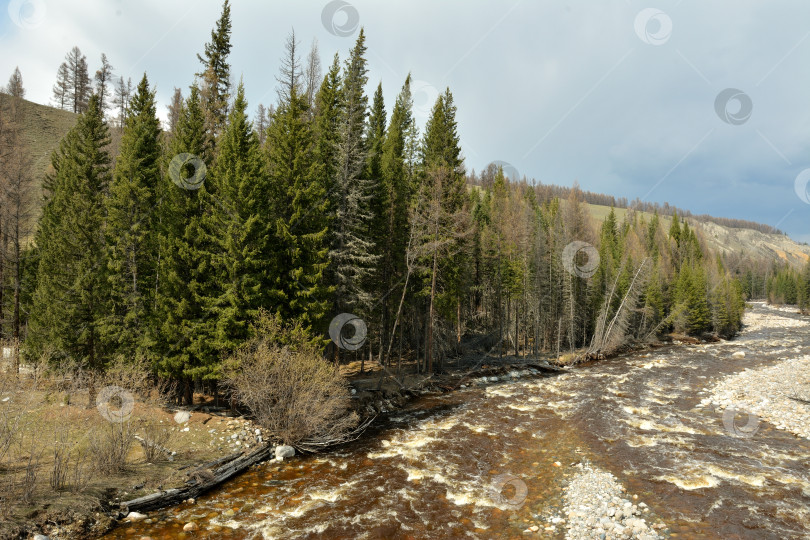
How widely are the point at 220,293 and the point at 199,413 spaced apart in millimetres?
5862

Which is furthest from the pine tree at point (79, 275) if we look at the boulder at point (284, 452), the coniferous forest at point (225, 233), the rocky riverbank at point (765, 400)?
the rocky riverbank at point (765, 400)

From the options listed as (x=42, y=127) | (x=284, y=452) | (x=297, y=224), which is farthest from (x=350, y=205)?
(x=42, y=127)

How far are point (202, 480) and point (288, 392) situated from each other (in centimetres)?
439

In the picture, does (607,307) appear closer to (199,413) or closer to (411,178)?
(411,178)

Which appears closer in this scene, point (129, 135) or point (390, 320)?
point (129, 135)

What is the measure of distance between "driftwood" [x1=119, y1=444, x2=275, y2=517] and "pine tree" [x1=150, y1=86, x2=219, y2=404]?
503cm

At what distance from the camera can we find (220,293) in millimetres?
19531

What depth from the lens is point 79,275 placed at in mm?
20219

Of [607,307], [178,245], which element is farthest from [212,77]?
[607,307]

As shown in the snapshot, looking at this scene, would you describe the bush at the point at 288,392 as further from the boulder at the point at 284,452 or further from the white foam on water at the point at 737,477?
the white foam on water at the point at 737,477

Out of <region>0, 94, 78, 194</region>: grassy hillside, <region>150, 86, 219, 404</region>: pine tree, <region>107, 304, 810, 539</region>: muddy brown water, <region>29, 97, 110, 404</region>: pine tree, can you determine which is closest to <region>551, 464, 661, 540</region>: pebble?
<region>107, 304, 810, 539</region>: muddy brown water

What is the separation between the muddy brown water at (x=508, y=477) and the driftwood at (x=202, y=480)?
0.37m

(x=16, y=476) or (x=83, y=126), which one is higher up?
(x=83, y=126)

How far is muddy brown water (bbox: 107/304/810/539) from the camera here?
433 inches
